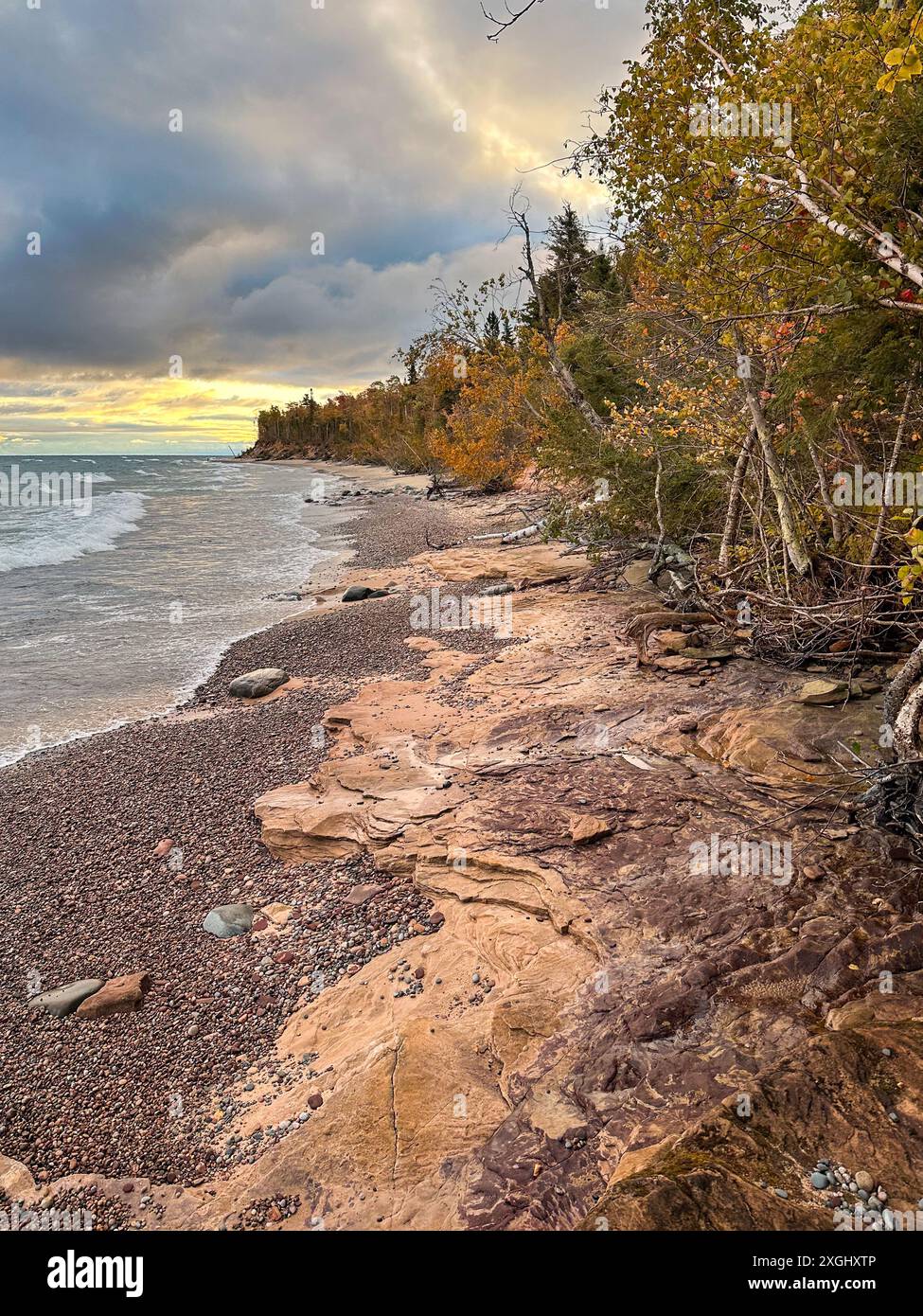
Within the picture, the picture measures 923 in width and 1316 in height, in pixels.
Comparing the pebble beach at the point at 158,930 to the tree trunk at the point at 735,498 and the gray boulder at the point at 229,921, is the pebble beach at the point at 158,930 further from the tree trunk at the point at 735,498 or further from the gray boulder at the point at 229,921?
the tree trunk at the point at 735,498

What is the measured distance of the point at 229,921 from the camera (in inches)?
250

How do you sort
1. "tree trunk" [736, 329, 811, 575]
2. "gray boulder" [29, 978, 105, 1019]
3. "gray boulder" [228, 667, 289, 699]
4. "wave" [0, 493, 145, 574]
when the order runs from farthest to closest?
"wave" [0, 493, 145, 574] < "gray boulder" [228, 667, 289, 699] < "tree trunk" [736, 329, 811, 575] < "gray boulder" [29, 978, 105, 1019]

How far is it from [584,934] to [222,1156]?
8.85 feet

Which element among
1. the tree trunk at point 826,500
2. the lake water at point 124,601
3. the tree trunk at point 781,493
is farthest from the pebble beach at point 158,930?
the tree trunk at point 826,500

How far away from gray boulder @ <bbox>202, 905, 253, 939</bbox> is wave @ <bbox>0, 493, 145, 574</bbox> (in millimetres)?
25968

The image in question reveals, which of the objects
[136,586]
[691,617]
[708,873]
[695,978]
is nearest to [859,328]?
[708,873]

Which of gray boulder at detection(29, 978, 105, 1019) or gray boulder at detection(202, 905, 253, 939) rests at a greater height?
gray boulder at detection(202, 905, 253, 939)

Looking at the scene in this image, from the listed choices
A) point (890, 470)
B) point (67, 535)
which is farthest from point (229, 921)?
point (67, 535)

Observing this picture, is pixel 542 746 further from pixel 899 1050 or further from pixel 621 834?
pixel 899 1050

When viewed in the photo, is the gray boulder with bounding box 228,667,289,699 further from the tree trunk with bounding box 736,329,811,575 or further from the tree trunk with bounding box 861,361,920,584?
the tree trunk with bounding box 861,361,920,584

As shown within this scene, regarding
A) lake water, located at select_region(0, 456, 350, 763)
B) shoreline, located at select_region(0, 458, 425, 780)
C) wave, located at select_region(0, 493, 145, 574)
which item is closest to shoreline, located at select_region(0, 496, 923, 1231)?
shoreline, located at select_region(0, 458, 425, 780)

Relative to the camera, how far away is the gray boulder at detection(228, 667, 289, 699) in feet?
39.6

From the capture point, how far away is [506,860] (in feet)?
19.5

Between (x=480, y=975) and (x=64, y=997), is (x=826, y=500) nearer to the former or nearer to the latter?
(x=480, y=975)
